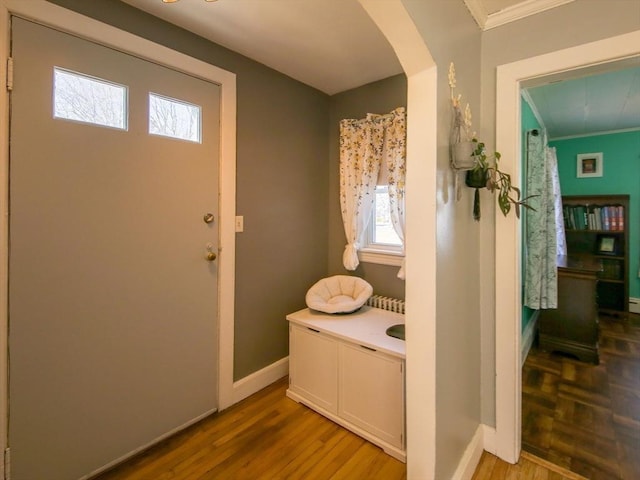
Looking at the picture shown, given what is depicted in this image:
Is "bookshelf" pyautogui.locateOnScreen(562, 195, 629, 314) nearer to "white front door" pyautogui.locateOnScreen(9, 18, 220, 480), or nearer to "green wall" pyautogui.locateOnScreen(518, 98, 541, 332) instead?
"green wall" pyautogui.locateOnScreen(518, 98, 541, 332)

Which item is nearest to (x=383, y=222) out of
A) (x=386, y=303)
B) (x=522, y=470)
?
(x=386, y=303)

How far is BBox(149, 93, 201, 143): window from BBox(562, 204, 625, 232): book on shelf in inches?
177

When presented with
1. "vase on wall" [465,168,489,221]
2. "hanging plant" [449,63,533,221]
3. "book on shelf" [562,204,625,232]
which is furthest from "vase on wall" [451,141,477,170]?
"book on shelf" [562,204,625,232]

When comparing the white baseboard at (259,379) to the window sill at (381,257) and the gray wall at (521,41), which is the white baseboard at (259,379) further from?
the gray wall at (521,41)

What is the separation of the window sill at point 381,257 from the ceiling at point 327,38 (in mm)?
1307

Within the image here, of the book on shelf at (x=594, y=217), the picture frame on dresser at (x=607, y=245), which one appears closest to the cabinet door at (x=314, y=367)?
the book on shelf at (x=594, y=217)

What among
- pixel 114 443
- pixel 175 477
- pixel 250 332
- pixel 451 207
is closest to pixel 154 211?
pixel 250 332

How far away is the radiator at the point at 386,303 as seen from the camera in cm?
238

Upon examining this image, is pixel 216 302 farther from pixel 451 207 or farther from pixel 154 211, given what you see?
pixel 451 207

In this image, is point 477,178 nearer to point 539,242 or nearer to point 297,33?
point 297,33

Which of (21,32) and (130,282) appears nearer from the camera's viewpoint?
(21,32)

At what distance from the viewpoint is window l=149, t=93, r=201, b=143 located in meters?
1.73

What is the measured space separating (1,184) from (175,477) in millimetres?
1550

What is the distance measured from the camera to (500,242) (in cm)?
166
